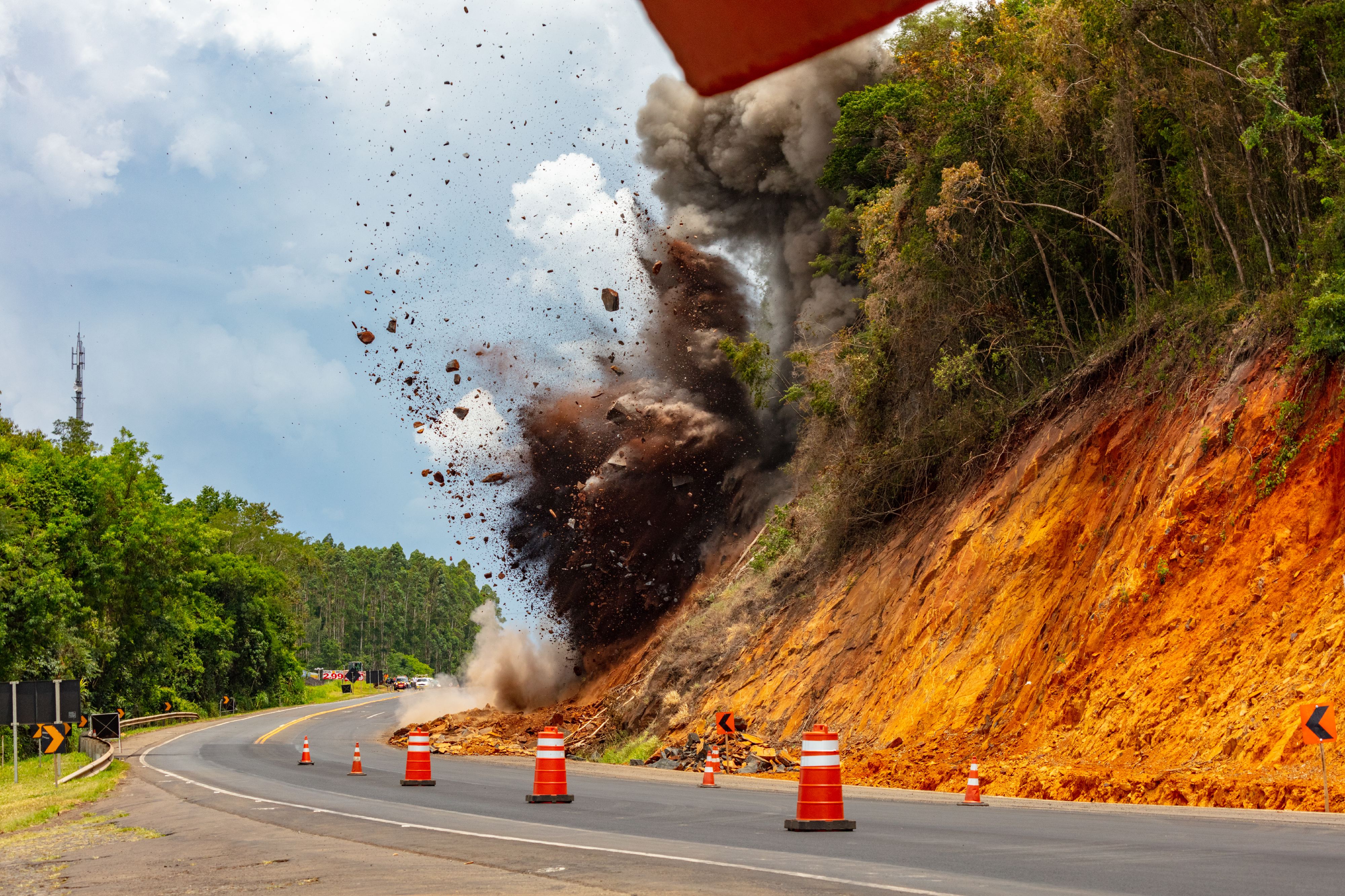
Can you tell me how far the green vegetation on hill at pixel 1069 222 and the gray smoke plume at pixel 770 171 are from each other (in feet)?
19.5

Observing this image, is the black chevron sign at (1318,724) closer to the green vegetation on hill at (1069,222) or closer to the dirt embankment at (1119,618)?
the dirt embankment at (1119,618)

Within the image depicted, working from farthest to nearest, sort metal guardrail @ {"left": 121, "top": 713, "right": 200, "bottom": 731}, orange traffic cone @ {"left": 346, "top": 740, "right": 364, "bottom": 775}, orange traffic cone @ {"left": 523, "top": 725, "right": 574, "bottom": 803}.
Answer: metal guardrail @ {"left": 121, "top": 713, "right": 200, "bottom": 731}, orange traffic cone @ {"left": 346, "top": 740, "right": 364, "bottom": 775}, orange traffic cone @ {"left": 523, "top": 725, "right": 574, "bottom": 803}

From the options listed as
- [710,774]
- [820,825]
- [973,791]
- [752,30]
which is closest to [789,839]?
[820,825]

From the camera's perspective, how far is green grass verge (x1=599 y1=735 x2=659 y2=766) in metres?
28.1

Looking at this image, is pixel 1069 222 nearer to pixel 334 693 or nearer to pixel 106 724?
pixel 106 724

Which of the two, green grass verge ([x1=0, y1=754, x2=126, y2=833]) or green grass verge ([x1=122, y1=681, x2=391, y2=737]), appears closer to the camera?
green grass verge ([x1=0, y1=754, x2=126, y2=833])

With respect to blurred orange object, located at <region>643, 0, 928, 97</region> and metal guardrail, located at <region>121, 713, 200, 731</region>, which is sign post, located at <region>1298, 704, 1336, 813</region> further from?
metal guardrail, located at <region>121, 713, 200, 731</region>

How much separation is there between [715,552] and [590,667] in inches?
242

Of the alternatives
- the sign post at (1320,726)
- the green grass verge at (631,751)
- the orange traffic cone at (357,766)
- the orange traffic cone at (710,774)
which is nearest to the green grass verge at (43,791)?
the orange traffic cone at (357,766)

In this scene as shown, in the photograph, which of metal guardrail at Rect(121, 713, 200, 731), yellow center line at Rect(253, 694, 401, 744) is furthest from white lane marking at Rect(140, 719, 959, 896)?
metal guardrail at Rect(121, 713, 200, 731)

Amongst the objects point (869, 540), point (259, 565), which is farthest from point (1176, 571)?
point (259, 565)

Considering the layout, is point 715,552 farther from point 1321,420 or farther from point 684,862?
point 684,862

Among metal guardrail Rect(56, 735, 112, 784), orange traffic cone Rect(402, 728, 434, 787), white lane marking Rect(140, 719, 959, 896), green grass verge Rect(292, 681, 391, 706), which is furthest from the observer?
green grass verge Rect(292, 681, 391, 706)

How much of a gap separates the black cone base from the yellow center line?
31.2 metres
